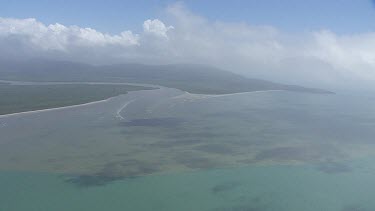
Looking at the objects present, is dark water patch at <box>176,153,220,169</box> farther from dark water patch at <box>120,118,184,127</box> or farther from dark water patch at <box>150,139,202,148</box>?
dark water patch at <box>120,118,184,127</box>

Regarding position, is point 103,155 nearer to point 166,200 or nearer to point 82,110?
point 166,200

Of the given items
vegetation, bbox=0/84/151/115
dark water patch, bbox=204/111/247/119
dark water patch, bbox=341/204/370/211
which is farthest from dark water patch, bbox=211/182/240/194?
vegetation, bbox=0/84/151/115

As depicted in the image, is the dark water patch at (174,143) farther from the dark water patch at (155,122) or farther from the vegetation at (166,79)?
the vegetation at (166,79)

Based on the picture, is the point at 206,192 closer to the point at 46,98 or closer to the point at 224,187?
the point at 224,187

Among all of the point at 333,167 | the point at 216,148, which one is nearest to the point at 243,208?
the point at 333,167

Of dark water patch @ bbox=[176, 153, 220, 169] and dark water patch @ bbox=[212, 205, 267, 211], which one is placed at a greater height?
dark water patch @ bbox=[176, 153, 220, 169]

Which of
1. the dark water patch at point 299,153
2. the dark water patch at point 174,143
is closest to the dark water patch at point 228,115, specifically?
the dark water patch at point 174,143
